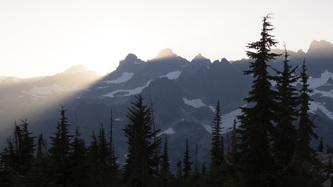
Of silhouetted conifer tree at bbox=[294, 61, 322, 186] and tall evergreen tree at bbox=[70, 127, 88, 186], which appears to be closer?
silhouetted conifer tree at bbox=[294, 61, 322, 186]

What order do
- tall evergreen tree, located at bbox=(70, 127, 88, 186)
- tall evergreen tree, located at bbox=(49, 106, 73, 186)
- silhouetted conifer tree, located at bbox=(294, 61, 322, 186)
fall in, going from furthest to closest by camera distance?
tall evergreen tree, located at bbox=(70, 127, 88, 186) → tall evergreen tree, located at bbox=(49, 106, 73, 186) → silhouetted conifer tree, located at bbox=(294, 61, 322, 186)

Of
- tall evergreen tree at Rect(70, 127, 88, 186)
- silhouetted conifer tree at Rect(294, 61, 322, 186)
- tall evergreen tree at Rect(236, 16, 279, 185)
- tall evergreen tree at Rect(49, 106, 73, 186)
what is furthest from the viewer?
tall evergreen tree at Rect(70, 127, 88, 186)

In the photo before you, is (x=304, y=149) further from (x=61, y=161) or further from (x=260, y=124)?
(x=61, y=161)

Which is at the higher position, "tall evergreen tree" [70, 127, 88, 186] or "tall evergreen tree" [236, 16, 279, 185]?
"tall evergreen tree" [236, 16, 279, 185]

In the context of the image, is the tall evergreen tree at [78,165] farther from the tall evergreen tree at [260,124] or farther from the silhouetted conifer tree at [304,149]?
the silhouetted conifer tree at [304,149]

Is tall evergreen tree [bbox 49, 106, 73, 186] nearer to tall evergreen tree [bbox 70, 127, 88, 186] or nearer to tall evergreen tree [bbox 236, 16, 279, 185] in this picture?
tall evergreen tree [bbox 70, 127, 88, 186]

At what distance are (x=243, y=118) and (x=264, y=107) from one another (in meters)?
1.62

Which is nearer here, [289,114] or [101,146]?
[289,114]

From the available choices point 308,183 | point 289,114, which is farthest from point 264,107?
point 308,183

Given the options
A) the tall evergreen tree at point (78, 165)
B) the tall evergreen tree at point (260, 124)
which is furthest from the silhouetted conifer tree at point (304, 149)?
the tall evergreen tree at point (78, 165)

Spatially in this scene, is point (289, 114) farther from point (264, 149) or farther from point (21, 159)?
point (21, 159)

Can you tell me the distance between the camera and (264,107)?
19.7m

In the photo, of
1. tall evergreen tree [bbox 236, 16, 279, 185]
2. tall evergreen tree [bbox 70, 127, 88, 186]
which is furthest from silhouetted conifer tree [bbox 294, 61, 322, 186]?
tall evergreen tree [bbox 70, 127, 88, 186]

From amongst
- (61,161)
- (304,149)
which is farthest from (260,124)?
(61,161)
